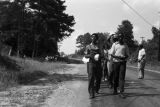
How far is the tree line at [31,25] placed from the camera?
49688 millimetres

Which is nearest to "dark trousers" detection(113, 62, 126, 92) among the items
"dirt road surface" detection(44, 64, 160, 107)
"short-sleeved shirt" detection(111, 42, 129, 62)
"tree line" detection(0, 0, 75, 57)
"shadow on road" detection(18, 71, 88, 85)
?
"short-sleeved shirt" detection(111, 42, 129, 62)

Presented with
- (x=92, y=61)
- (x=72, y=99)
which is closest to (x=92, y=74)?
(x=92, y=61)

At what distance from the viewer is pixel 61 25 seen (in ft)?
191

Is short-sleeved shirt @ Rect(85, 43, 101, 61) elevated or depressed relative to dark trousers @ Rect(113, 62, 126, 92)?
elevated

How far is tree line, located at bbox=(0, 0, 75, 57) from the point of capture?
4969cm

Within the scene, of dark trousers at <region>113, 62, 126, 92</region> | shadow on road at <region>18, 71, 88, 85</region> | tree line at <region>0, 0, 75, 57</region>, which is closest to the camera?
dark trousers at <region>113, 62, 126, 92</region>

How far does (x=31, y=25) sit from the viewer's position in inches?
2000

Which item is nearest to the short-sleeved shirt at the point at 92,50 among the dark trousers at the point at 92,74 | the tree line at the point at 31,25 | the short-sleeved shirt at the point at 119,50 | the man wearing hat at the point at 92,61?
the man wearing hat at the point at 92,61

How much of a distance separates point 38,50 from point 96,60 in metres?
46.3

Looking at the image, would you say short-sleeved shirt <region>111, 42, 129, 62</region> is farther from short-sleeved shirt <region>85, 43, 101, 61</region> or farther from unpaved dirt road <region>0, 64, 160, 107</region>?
unpaved dirt road <region>0, 64, 160, 107</region>

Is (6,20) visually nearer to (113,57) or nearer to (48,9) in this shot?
(48,9)

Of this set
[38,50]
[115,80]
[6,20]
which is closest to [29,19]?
[6,20]

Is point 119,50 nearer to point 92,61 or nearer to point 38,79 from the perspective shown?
point 92,61

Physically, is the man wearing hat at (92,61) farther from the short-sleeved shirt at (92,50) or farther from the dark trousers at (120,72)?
the dark trousers at (120,72)
